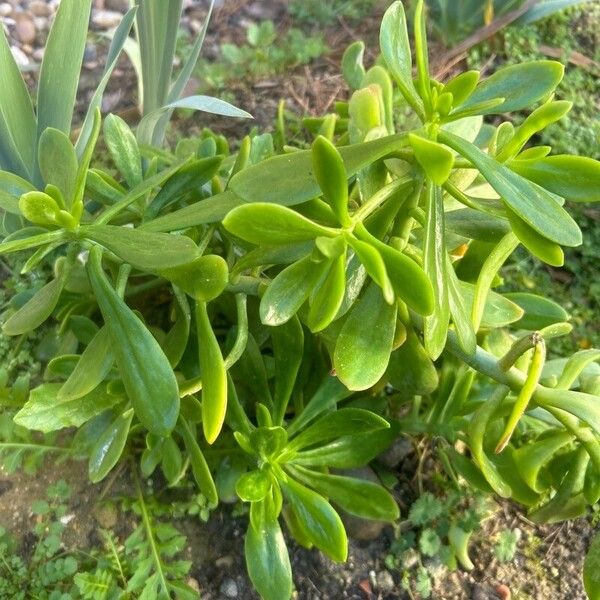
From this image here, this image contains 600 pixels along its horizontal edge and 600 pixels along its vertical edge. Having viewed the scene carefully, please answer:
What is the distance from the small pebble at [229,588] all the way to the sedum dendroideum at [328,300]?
0.16 meters

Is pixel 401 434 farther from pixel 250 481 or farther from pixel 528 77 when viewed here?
pixel 528 77

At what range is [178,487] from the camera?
140cm

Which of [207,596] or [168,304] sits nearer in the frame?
[207,596]

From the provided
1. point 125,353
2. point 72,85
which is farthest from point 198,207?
point 72,85

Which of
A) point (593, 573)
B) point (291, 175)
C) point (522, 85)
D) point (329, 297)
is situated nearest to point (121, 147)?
point (291, 175)

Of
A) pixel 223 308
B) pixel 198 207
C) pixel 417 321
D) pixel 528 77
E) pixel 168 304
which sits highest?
pixel 528 77

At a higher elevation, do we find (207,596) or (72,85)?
(72,85)

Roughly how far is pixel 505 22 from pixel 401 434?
127cm

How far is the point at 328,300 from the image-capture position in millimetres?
866

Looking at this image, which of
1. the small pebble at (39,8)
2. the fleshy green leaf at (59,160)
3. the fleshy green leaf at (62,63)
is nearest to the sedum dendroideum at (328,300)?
the fleshy green leaf at (59,160)

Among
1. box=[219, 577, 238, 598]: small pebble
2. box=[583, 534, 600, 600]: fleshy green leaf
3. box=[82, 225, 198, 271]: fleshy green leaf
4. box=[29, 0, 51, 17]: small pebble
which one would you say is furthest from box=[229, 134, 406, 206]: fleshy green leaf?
box=[29, 0, 51, 17]: small pebble

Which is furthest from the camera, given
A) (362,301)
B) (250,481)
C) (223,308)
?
(223,308)

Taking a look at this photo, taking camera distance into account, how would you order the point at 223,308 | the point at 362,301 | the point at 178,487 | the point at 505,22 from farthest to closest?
1. the point at 505,22
2. the point at 178,487
3. the point at 223,308
4. the point at 362,301

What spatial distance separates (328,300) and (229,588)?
2.41 ft
